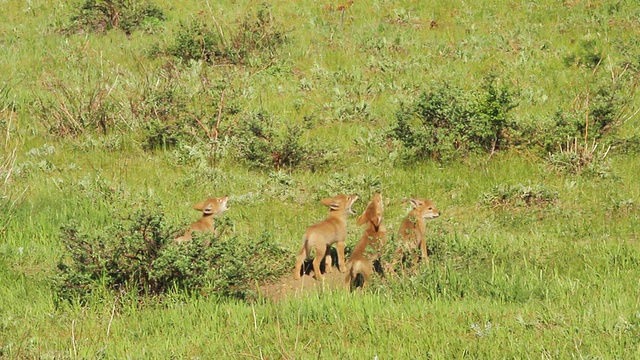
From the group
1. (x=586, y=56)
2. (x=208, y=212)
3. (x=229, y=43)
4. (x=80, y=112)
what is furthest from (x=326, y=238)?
(x=229, y=43)

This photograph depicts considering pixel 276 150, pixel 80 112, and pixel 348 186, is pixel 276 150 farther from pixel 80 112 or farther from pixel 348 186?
pixel 80 112

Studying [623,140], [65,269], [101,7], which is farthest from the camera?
[101,7]

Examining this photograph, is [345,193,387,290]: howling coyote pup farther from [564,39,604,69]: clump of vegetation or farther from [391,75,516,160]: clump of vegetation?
[564,39,604,69]: clump of vegetation

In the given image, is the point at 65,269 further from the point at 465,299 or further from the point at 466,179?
the point at 466,179

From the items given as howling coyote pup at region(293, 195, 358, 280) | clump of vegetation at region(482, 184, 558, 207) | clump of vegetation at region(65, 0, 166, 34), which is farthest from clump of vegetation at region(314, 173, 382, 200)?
clump of vegetation at region(65, 0, 166, 34)

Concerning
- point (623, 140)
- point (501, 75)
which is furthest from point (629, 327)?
point (501, 75)

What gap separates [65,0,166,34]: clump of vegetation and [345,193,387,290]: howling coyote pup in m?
12.0

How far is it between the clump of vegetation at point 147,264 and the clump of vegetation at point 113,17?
12.3 m

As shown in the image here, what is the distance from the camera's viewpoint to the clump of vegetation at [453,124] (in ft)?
43.5

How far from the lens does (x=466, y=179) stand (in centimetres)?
1253

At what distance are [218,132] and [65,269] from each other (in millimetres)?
6238

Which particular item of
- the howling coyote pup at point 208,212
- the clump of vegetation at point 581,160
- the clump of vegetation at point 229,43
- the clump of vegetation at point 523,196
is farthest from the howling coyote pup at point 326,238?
the clump of vegetation at point 229,43

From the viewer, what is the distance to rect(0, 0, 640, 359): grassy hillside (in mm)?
7422

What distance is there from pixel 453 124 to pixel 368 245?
4.86m
